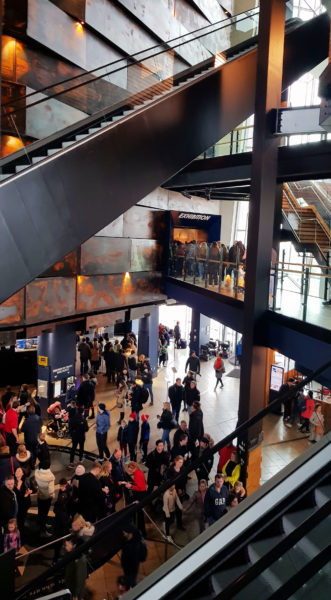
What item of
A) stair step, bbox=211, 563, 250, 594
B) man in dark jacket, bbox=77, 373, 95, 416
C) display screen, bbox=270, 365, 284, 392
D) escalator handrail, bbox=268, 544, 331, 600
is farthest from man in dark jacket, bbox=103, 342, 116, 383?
escalator handrail, bbox=268, 544, 331, 600

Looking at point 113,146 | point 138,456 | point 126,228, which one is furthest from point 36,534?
point 126,228

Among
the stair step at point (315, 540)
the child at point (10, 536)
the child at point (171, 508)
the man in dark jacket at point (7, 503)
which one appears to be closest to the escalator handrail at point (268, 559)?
the stair step at point (315, 540)

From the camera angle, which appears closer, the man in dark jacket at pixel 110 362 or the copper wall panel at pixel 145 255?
the copper wall panel at pixel 145 255

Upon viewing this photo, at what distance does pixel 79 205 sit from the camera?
7062 millimetres

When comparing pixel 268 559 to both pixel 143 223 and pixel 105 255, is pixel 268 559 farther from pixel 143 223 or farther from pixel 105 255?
pixel 143 223

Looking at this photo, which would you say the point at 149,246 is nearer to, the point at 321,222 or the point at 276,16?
the point at 321,222

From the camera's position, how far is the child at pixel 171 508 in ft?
23.3

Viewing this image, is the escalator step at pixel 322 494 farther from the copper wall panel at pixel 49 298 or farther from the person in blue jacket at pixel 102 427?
the copper wall panel at pixel 49 298

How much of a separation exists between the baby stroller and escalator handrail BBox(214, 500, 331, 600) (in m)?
10.5

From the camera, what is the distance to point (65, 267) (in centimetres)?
1255

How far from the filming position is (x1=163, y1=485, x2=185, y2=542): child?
7100 mm

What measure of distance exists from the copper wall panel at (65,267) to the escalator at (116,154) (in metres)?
4.47

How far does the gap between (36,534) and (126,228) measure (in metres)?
10.1

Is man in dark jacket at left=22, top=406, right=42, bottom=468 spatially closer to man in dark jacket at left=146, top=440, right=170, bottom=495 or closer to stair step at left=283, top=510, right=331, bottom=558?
man in dark jacket at left=146, top=440, right=170, bottom=495
